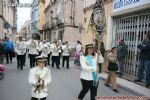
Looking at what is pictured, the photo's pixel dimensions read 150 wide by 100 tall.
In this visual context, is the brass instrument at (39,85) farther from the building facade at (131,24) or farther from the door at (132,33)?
the door at (132,33)

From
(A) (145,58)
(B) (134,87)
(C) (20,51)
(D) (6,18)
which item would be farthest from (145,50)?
(D) (6,18)

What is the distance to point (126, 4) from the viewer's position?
16219mm

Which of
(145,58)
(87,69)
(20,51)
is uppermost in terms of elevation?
(20,51)

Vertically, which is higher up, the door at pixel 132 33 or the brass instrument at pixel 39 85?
the door at pixel 132 33

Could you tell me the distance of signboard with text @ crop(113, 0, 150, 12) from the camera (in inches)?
573

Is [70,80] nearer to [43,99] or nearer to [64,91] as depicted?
[64,91]

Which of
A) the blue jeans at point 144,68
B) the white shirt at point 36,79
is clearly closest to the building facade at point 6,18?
the blue jeans at point 144,68

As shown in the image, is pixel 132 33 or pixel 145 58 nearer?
pixel 145 58

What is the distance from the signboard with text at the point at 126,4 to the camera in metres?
14.5

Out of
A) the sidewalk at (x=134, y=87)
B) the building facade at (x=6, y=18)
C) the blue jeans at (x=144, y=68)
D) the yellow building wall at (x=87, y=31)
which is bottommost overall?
the sidewalk at (x=134, y=87)

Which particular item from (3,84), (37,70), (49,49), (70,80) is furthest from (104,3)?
(37,70)

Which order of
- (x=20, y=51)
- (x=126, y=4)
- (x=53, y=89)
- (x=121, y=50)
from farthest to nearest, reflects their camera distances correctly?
(x=20, y=51), (x=126, y=4), (x=121, y=50), (x=53, y=89)

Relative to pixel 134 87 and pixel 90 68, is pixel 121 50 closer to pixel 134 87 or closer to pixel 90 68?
pixel 134 87

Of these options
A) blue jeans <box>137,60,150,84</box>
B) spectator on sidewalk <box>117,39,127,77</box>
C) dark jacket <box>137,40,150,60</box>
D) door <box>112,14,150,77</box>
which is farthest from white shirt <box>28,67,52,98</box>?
spectator on sidewalk <box>117,39,127,77</box>
